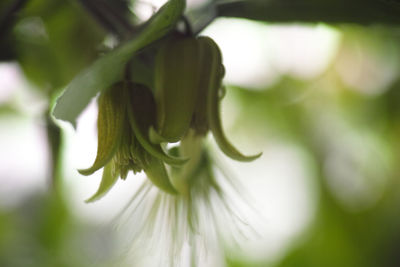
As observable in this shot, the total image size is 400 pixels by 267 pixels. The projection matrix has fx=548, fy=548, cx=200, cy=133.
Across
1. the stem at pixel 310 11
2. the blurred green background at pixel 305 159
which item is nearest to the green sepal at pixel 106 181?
the stem at pixel 310 11

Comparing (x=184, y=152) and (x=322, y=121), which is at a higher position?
(x=184, y=152)

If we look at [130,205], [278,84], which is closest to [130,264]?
[130,205]

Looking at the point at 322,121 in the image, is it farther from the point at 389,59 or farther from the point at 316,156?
the point at 389,59

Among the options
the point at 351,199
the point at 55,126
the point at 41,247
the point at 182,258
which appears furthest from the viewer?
the point at 41,247

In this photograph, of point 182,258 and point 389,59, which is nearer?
point 182,258

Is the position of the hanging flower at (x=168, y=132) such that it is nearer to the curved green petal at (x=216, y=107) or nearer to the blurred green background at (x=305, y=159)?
the curved green petal at (x=216, y=107)

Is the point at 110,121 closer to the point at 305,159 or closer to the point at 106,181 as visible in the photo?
the point at 106,181
